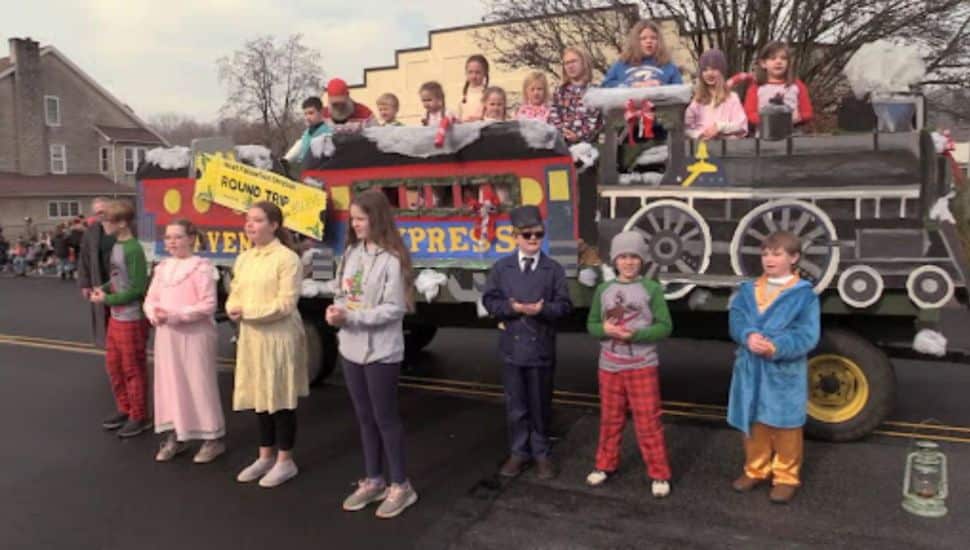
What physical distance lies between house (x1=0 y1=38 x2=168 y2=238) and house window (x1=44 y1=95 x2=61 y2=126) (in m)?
0.05

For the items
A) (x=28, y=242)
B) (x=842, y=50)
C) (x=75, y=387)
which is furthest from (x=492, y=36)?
(x=75, y=387)

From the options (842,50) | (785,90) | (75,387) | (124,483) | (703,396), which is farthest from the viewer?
(842,50)

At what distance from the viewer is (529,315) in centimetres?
394

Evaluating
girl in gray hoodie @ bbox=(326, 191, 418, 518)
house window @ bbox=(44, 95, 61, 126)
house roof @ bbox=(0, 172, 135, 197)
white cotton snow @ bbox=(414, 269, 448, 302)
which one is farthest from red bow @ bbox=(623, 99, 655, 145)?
house window @ bbox=(44, 95, 61, 126)

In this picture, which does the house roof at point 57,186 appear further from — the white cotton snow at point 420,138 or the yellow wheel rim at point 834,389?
the yellow wheel rim at point 834,389

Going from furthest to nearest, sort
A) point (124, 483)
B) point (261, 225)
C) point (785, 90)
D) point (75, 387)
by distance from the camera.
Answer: point (75, 387) < point (785, 90) < point (124, 483) < point (261, 225)

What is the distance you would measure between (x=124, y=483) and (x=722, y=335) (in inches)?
157

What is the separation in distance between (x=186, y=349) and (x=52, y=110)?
3928 cm

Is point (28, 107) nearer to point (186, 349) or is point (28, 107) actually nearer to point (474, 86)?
point (474, 86)

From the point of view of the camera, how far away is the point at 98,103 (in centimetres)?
3925

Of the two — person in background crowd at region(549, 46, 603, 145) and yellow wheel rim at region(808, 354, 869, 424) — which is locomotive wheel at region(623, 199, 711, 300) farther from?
yellow wheel rim at region(808, 354, 869, 424)

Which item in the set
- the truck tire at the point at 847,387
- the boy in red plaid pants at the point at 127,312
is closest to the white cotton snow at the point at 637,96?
the truck tire at the point at 847,387

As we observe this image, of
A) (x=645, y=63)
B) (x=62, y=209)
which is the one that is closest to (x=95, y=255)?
(x=645, y=63)

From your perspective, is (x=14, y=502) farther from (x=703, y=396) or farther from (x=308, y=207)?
(x=703, y=396)
